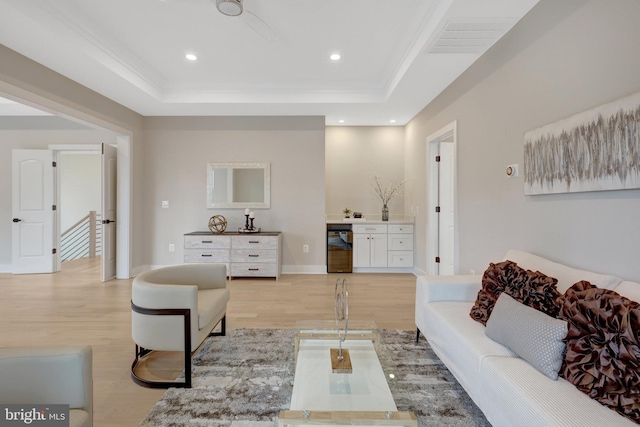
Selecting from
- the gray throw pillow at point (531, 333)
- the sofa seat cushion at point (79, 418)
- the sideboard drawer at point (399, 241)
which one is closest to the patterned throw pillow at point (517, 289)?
the gray throw pillow at point (531, 333)

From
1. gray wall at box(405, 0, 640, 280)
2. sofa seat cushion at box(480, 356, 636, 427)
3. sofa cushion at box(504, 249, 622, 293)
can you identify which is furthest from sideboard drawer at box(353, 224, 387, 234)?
sofa seat cushion at box(480, 356, 636, 427)

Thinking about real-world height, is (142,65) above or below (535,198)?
above

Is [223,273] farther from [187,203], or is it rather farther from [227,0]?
[187,203]

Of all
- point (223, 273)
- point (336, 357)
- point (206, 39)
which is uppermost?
point (206, 39)

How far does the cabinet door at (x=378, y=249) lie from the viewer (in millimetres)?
5230

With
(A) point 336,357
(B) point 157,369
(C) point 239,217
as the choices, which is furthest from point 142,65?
(A) point 336,357

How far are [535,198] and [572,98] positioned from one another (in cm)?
72

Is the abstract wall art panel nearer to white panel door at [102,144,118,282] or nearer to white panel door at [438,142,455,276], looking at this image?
white panel door at [438,142,455,276]

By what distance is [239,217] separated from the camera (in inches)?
206

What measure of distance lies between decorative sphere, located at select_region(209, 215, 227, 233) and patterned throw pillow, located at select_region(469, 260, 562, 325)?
3.89 metres

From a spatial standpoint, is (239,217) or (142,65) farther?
(239,217)

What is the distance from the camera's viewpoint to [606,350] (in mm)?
1244

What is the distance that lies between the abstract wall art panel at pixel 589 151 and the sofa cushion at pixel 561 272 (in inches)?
18.8

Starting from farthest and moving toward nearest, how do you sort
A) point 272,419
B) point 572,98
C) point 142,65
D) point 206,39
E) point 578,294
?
point 142,65 < point 206,39 < point 572,98 < point 272,419 < point 578,294
